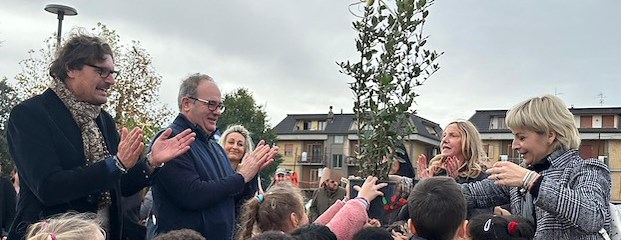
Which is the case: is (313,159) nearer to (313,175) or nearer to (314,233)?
(313,175)

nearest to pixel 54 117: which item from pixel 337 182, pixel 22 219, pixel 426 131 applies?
pixel 22 219

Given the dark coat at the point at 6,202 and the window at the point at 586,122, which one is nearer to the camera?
the dark coat at the point at 6,202

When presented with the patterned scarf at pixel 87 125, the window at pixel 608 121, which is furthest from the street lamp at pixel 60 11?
the window at pixel 608 121

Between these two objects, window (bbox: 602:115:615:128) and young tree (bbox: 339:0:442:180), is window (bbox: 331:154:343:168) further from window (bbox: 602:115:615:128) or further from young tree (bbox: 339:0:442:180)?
young tree (bbox: 339:0:442:180)

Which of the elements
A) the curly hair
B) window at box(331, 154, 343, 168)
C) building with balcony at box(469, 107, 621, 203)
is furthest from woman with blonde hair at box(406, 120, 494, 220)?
window at box(331, 154, 343, 168)

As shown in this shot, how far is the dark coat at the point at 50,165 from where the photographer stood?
131 inches

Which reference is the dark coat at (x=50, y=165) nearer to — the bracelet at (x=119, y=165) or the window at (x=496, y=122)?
the bracelet at (x=119, y=165)

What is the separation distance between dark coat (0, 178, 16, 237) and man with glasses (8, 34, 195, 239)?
3862 mm

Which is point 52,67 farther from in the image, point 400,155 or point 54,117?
point 400,155

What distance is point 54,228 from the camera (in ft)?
9.27

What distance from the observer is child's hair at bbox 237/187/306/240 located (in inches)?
149

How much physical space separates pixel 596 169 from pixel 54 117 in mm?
2999

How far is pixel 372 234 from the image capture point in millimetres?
3215

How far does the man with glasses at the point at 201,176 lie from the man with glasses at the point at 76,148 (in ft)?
0.62
